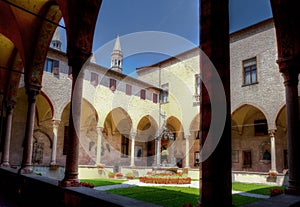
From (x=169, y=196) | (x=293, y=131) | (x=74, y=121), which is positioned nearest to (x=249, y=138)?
(x=169, y=196)

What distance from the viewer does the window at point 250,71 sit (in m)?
17.3

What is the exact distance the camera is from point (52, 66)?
55.8ft

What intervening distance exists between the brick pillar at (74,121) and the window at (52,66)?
12.8 metres

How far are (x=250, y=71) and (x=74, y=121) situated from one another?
15.2 metres

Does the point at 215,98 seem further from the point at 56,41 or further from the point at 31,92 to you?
the point at 56,41

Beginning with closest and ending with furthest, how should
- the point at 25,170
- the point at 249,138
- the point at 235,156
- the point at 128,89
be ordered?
the point at 25,170, the point at 249,138, the point at 235,156, the point at 128,89

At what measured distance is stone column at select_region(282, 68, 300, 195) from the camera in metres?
4.41

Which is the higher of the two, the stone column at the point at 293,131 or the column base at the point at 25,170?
the stone column at the point at 293,131

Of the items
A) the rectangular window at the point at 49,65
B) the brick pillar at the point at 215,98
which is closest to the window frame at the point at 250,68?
the rectangular window at the point at 49,65

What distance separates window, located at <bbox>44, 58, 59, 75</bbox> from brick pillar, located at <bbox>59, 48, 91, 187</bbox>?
1276 centimetres

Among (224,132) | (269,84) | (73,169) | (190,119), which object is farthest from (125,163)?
(224,132)

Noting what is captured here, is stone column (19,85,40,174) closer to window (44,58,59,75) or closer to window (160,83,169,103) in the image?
window (44,58,59,75)

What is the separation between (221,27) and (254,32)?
1631 centimetres

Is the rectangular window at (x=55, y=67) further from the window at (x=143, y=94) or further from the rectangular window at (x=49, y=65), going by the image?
the window at (x=143, y=94)
